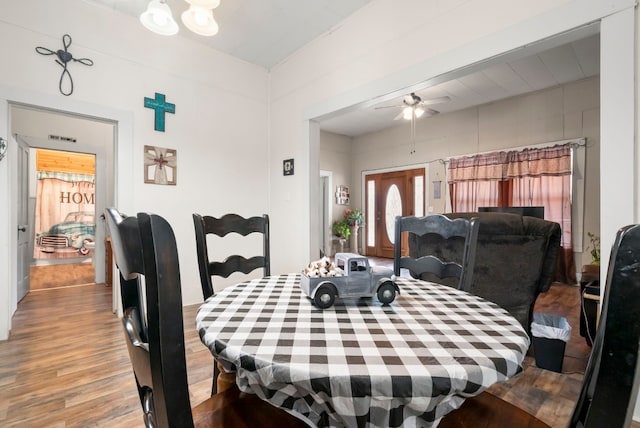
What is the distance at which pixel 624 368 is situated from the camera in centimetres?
38

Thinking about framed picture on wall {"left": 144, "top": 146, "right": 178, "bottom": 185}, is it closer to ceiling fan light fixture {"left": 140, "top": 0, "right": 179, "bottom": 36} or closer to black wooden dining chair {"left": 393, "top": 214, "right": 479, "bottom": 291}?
ceiling fan light fixture {"left": 140, "top": 0, "right": 179, "bottom": 36}

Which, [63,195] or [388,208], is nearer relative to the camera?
[63,195]

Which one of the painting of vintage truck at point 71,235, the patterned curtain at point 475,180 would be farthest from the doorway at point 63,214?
the patterned curtain at point 475,180

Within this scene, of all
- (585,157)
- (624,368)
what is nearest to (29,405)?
(624,368)

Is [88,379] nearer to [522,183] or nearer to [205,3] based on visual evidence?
[205,3]

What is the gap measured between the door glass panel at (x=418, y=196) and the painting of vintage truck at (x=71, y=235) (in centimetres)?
648

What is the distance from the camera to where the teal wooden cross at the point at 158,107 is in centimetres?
307

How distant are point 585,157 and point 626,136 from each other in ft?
12.5

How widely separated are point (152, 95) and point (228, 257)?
8.31 ft

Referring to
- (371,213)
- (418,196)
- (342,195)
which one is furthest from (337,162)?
(418,196)

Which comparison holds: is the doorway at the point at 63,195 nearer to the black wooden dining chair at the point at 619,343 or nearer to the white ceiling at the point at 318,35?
the white ceiling at the point at 318,35

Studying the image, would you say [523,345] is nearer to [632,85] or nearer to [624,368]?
[624,368]

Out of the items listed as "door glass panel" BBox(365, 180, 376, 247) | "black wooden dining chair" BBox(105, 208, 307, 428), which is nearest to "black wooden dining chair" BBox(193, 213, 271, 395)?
"black wooden dining chair" BBox(105, 208, 307, 428)

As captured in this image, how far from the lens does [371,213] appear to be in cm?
744
